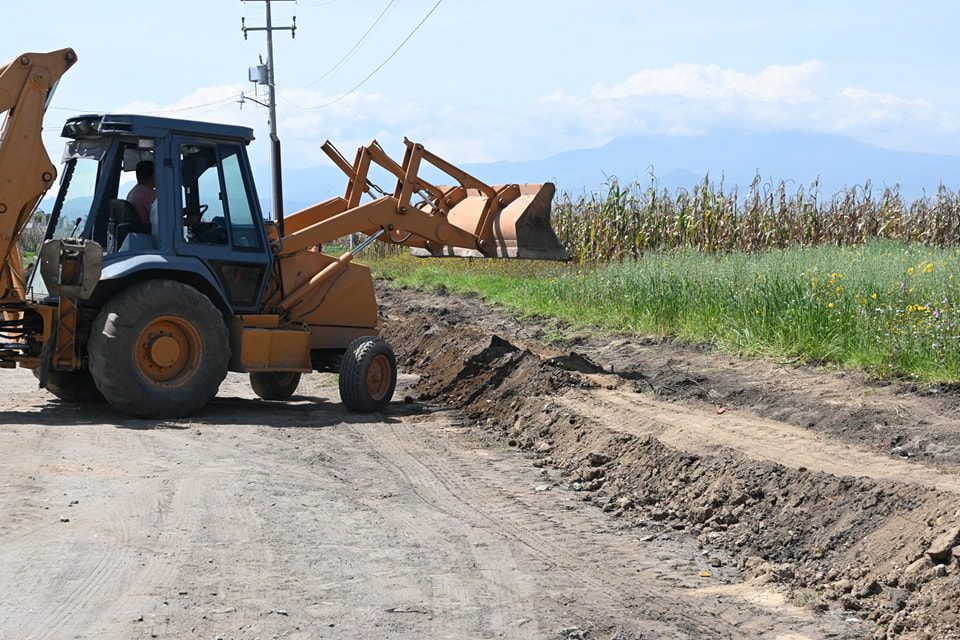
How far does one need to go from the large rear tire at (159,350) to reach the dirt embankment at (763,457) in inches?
108

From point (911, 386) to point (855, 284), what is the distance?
2.91 meters

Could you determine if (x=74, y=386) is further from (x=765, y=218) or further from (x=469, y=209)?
(x=765, y=218)

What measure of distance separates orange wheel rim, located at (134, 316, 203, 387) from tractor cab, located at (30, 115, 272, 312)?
494 mm

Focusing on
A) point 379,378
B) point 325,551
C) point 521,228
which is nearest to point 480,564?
point 325,551

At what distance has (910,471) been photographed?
7895 millimetres

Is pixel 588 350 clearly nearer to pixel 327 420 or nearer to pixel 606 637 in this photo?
pixel 327 420

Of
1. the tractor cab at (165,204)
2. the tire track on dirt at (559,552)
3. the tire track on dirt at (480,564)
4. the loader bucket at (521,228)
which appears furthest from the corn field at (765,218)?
the tire track on dirt at (480,564)

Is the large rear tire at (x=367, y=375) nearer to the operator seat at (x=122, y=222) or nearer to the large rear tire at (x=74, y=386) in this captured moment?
the operator seat at (x=122, y=222)

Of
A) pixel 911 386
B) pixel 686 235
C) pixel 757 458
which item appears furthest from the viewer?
pixel 686 235

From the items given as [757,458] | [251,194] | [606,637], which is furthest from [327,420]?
[606,637]

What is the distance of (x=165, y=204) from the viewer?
37.8ft

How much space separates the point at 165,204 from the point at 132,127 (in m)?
0.79

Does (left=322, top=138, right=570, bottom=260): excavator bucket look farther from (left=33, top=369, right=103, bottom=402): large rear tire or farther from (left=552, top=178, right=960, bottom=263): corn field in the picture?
(left=552, top=178, right=960, bottom=263): corn field

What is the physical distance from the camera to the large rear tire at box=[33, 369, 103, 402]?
1236 cm
